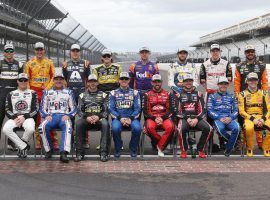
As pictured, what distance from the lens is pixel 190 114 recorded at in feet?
23.6

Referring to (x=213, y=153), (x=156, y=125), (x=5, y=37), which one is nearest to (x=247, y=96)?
(x=213, y=153)

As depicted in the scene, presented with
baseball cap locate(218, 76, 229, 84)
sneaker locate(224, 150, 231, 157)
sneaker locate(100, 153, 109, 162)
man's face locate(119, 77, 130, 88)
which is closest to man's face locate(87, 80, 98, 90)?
man's face locate(119, 77, 130, 88)

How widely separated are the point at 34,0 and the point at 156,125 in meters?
12.1

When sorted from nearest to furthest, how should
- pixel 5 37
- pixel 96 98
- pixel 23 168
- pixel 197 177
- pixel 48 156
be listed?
1. pixel 197 177
2. pixel 23 168
3. pixel 48 156
4. pixel 96 98
5. pixel 5 37

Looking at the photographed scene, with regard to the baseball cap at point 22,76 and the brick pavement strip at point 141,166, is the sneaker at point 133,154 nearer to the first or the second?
the brick pavement strip at point 141,166

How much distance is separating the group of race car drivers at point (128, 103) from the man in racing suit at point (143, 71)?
0.02 metres

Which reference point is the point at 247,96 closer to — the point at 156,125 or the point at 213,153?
the point at 213,153

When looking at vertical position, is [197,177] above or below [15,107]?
below

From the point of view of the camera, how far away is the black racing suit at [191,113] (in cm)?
696

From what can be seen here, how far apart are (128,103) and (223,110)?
1.59m

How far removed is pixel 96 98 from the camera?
7.18 metres

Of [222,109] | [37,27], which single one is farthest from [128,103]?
[37,27]

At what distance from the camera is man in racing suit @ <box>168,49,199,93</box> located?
298 inches

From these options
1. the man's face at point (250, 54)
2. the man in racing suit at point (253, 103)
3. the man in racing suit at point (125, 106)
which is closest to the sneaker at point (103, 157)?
the man in racing suit at point (125, 106)
